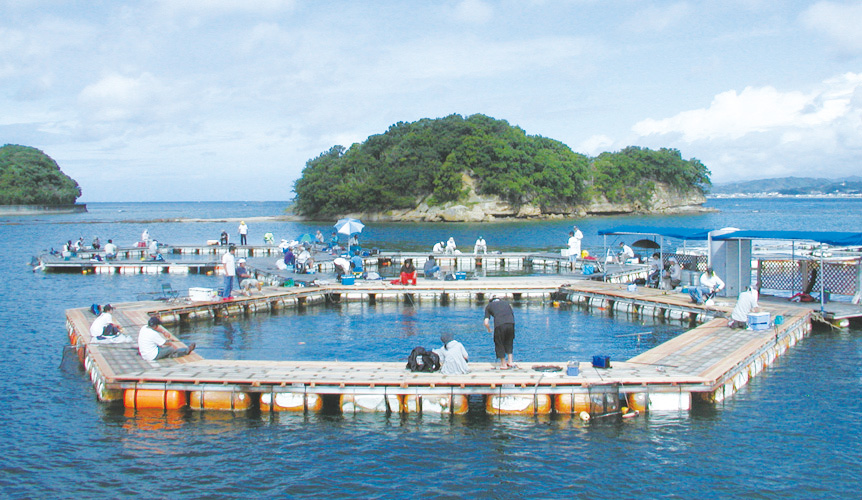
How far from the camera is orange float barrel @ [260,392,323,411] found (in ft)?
48.8

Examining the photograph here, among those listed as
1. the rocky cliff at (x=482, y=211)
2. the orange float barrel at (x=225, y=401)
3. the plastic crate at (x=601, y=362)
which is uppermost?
the rocky cliff at (x=482, y=211)

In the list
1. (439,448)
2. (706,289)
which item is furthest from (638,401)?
(706,289)

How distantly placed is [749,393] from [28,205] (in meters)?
163

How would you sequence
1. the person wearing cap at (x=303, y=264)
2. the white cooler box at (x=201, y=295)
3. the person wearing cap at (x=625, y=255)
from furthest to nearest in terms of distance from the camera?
1. the person wearing cap at (x=625, y=255)
2. the person wearing cap at (x=303, y=264)
3. the white cooler box at (x=201, y=295)

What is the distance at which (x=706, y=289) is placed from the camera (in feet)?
80.6

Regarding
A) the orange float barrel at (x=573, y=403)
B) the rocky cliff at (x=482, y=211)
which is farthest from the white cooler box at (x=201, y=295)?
the rocky cliff at (x=482, y=211)

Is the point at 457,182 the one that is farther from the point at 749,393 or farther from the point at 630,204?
the point at 749,393

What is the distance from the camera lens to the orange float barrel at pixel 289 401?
1486 centimetres

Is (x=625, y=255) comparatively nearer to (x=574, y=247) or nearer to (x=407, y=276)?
(x=574, y=247)

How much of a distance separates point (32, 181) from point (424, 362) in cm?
16218

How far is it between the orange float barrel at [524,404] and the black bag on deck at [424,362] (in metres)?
1.79

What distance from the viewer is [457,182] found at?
109562 mm

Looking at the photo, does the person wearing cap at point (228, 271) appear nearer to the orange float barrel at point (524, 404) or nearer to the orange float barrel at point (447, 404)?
the orange float barrel at point (447, 404)

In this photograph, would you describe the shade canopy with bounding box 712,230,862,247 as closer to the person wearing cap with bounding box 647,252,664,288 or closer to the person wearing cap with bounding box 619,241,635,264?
the person wearing cap with bounding box 647,252,664,288
